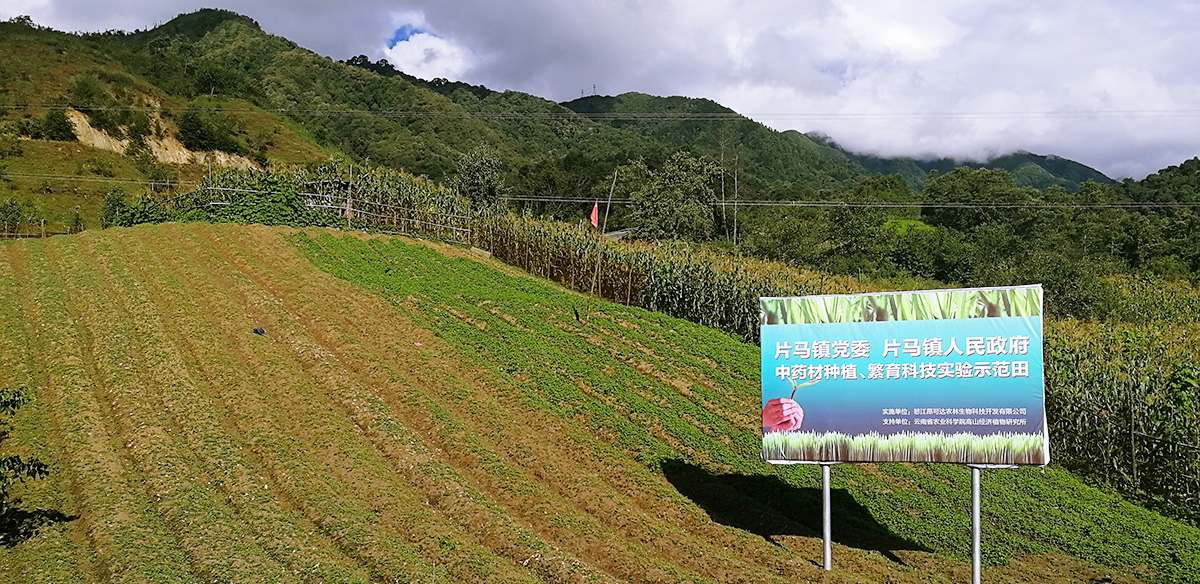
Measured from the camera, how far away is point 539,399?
14102 millimetres

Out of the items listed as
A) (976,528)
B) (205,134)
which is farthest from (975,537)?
(205,134)

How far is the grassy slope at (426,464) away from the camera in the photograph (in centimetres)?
848

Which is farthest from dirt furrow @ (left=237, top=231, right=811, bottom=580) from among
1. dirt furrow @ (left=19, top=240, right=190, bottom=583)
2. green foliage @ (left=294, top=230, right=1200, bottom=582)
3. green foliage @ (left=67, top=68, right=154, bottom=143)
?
green foliage @ (left=67, top=68, right=154, bottom=143)

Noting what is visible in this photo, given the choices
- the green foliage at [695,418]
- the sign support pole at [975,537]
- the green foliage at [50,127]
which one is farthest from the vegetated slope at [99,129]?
the sign support pole at [975,537]

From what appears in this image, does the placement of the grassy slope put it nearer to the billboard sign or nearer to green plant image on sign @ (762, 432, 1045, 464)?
green plant image on sign @ (762, 432, 1045, 464)

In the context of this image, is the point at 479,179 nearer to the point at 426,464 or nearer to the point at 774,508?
the point at 426,464

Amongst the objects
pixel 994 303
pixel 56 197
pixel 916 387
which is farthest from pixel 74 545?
pixel 56 197

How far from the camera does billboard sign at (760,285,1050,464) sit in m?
7.97

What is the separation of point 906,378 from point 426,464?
20.8 feet

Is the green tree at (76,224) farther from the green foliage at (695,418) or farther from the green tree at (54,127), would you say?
the green foliage at (695,418)

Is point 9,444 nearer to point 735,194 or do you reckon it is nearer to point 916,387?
point 916,387

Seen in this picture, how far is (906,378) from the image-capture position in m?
8.43

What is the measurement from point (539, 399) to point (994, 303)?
810 centimetres

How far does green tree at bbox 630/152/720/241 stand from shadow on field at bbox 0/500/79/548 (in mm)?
34310
